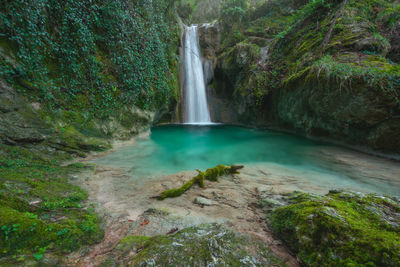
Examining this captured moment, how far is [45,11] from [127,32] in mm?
2987

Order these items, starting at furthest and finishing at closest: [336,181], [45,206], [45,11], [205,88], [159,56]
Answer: [205,88]
[159,56]
[45,11]
[336,181]
[45,206]

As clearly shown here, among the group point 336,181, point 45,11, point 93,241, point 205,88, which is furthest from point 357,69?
point 205,88

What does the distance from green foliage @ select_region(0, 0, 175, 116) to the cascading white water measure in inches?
221

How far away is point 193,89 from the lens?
50.6ft

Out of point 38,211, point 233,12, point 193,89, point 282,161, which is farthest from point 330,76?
point 233,12

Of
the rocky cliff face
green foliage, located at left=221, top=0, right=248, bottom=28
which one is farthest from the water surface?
green foliage, located at left=221, top=0, right=248, bottom=28

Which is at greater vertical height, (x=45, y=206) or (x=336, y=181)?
(x=45, y=206)

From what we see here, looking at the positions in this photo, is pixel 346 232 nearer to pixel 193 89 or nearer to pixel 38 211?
pixel 38 211

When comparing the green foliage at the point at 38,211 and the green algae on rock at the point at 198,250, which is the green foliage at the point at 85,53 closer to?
the green foliage at the point at 38,211

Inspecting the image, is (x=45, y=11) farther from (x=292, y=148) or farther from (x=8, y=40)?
(x=292, y=148)

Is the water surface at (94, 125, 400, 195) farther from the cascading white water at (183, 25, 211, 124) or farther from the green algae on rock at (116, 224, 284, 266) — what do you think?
the cascading white water at (183, 25, 211, 124)

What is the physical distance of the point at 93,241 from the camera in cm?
182

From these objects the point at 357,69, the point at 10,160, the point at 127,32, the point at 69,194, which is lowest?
the point at 69,194

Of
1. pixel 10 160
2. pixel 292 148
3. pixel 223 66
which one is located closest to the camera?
pixel 10 160
